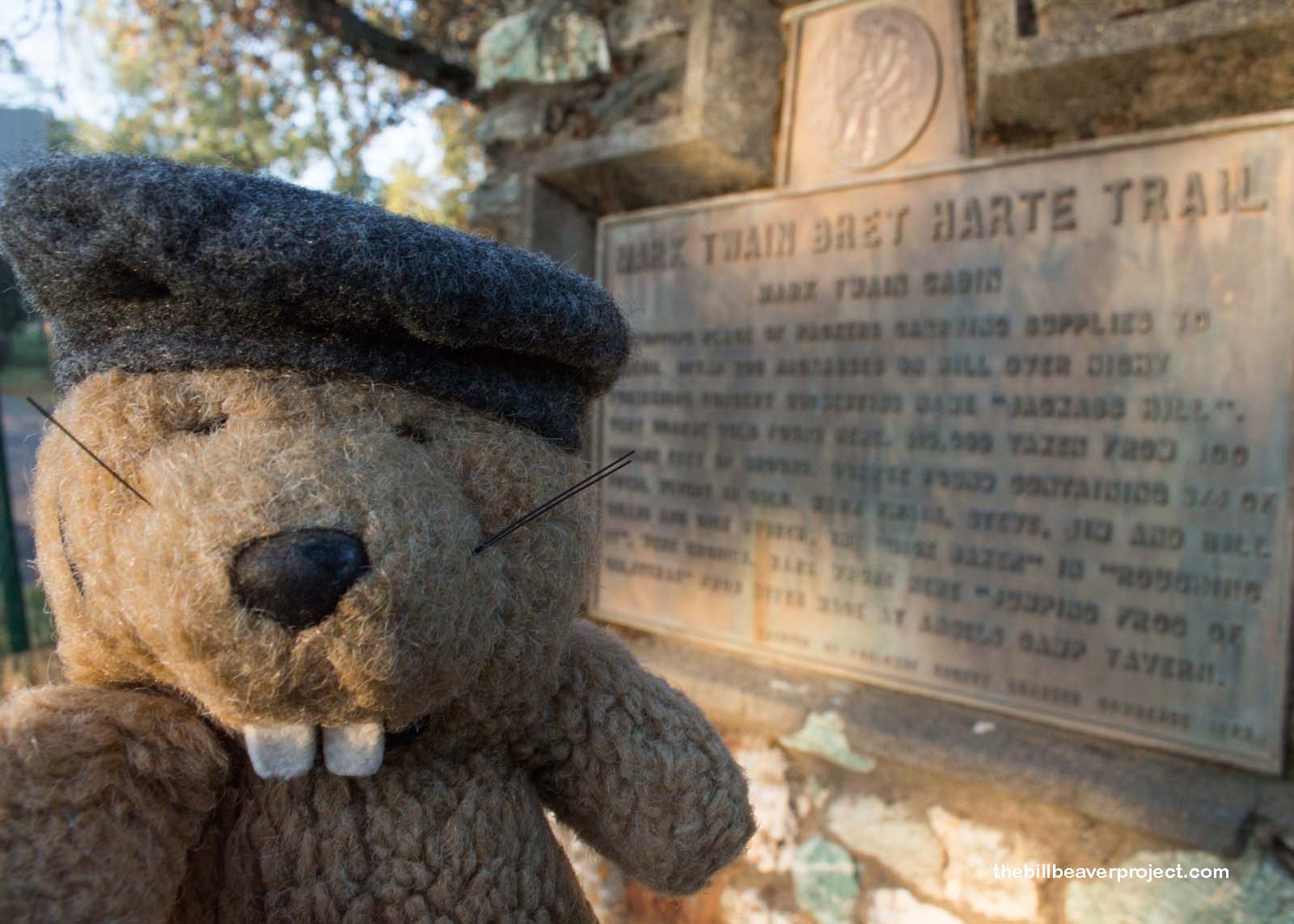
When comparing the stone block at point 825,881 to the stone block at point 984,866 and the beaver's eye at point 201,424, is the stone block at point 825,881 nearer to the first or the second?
the stone block at point 984,866

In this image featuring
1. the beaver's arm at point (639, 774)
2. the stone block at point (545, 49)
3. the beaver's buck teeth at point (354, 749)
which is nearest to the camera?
the beaver's buck teeth at point (354, 749)

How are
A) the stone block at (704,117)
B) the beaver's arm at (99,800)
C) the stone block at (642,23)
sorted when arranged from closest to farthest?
1. the beaver's arm at (99,800)
2. the stone block at (704,117)
3. the stone block at (642,23)

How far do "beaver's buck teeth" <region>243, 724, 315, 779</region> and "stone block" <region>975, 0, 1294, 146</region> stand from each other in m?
1.85

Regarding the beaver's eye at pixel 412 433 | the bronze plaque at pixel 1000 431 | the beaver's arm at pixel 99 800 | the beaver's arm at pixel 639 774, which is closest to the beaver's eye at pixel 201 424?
the beaver's eye at pixel 412 433

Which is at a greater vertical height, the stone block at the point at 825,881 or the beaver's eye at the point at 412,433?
the beaver's eye at the point at 412,433

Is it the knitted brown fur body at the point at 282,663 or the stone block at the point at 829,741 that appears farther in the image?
the stone block at the point at 829,741

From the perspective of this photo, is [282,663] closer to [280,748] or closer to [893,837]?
[280,748]

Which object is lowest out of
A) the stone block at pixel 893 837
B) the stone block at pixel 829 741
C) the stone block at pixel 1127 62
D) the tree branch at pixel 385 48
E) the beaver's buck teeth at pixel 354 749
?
the stone block at pixel 893 837

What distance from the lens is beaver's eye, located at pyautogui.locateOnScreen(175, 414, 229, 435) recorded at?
2.52 feet

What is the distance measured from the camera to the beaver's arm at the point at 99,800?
0.65 m

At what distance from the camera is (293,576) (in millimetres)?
654

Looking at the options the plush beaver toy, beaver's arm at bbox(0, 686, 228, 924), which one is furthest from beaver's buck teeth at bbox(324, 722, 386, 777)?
beaver's arm at bbox(0, 686, 228, 924)

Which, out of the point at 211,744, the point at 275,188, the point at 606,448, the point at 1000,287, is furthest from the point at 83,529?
the point at 606,448

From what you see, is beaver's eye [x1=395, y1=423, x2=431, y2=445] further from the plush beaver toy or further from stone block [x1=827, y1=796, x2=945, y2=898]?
stone block [x1=827, y1=796, x2=945, y2=898]
